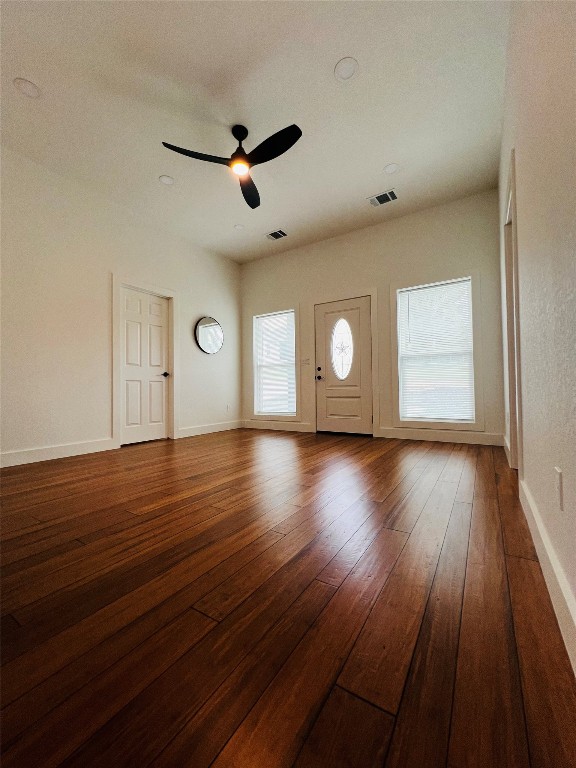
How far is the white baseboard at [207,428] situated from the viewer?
15.1 feet

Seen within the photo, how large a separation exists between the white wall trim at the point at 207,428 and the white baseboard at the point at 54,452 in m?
0.98

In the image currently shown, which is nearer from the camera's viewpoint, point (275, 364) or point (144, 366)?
point (144, 366)

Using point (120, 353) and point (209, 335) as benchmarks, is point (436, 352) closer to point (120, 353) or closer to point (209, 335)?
point (209, 335)

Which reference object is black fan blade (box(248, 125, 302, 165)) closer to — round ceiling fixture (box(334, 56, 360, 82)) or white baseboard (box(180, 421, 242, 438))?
round ceiling fixture (box(334, 56, 360, 82))

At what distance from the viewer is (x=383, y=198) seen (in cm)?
381

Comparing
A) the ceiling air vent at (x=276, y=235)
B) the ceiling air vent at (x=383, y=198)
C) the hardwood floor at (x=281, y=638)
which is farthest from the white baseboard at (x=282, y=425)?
the ceiling air vent at (x=383, y=198)

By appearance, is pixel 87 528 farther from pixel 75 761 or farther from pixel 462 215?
pixel 462 215

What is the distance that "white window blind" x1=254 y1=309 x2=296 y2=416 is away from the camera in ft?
17.0

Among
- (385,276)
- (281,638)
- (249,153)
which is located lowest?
(281,638)

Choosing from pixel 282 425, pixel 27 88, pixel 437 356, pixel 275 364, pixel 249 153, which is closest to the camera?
pixel 27 88

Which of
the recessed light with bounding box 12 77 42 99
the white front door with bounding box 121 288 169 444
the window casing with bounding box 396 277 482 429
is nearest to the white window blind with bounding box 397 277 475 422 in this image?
the window casing with bounding box 396 277 482 429

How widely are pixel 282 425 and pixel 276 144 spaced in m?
3.78

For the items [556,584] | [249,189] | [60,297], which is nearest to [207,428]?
[60,297]

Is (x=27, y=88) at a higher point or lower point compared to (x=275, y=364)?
higher
